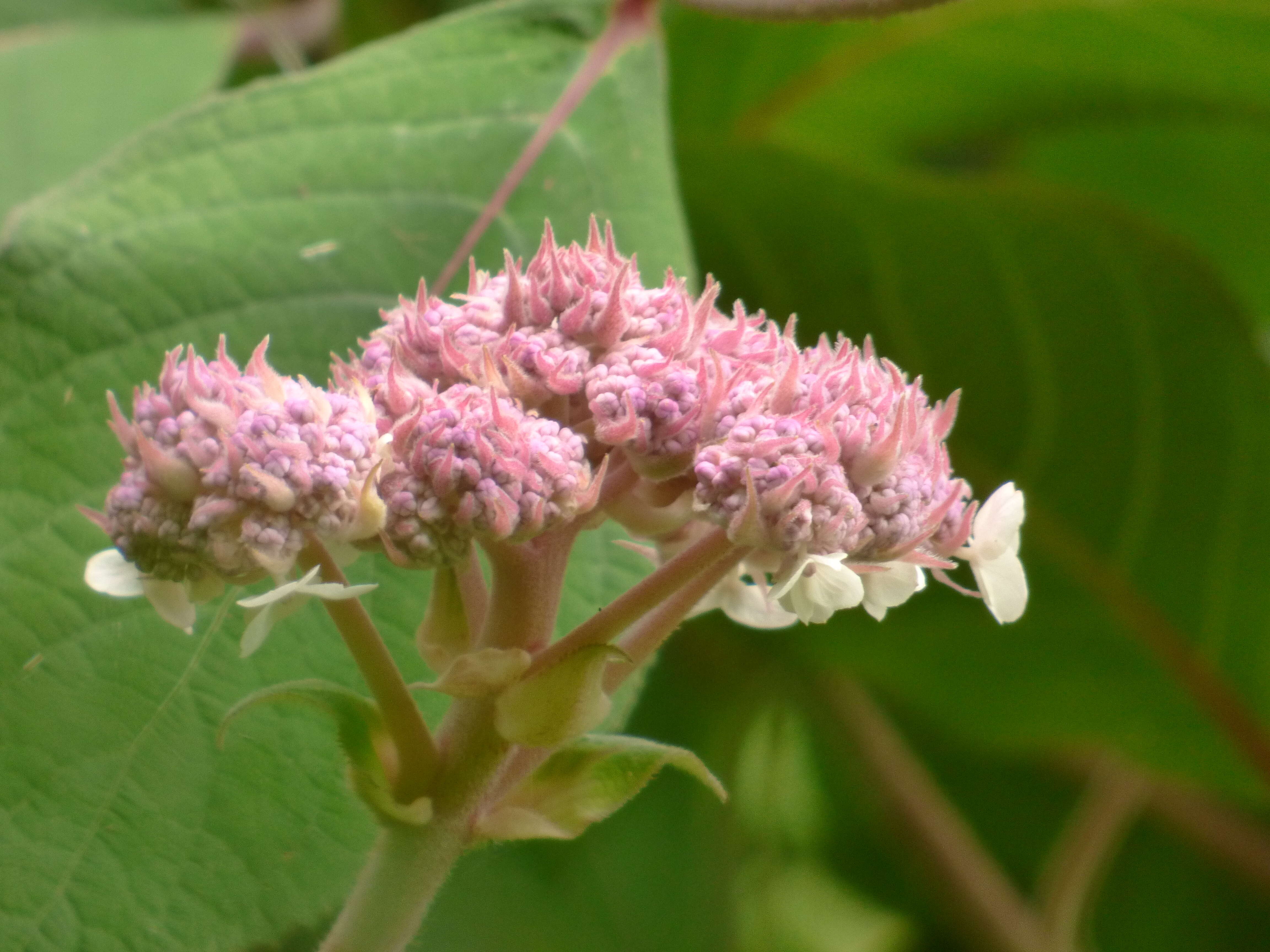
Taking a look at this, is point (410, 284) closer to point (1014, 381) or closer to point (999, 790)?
point (1014, 381)

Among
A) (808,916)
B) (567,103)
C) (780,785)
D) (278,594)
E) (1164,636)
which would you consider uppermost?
(567,103)

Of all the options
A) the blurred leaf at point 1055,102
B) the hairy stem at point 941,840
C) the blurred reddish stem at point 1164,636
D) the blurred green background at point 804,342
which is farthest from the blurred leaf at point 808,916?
the blurred leaf at point 1055,102

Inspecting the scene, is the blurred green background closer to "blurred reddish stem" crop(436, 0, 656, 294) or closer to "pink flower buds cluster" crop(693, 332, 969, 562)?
"blurred reddish stem" crop(436, 0, 656, 294)

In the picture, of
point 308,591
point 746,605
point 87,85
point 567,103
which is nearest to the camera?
point 308,591

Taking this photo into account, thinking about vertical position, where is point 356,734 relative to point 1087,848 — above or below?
above

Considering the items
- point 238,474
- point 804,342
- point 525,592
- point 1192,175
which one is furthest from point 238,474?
point 1192,175

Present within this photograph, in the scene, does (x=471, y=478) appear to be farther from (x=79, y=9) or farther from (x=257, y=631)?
(x=79, y=9)

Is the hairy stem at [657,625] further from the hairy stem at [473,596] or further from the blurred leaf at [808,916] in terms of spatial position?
the blurred leaf at [808,916]

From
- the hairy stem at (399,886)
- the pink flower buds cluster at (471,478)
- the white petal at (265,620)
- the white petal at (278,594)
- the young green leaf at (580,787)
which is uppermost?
the pink flower buds cluster at (471,478)
